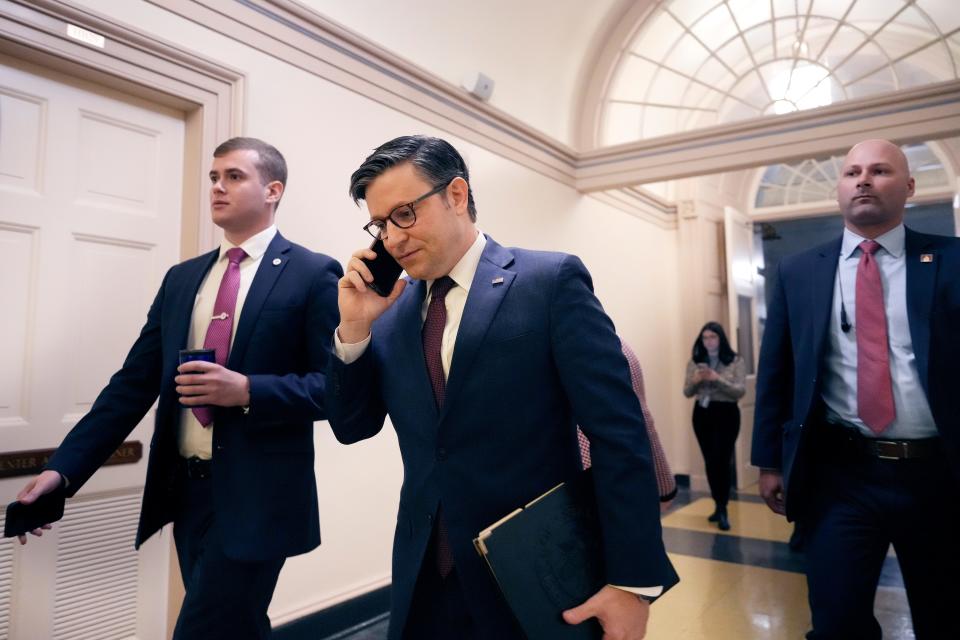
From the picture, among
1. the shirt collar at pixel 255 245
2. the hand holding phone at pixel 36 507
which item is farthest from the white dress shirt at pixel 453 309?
the hand holding phone at pixel 36 507

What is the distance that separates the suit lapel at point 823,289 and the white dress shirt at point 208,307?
1.83 meters

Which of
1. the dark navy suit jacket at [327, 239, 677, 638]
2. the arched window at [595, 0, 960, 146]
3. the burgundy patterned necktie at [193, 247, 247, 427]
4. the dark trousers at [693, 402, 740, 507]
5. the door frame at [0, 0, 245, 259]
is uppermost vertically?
the arched window at [595, 0, 960, 146]

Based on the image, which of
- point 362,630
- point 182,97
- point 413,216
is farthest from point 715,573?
point 182,97

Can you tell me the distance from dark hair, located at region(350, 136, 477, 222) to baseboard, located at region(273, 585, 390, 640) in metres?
2.38

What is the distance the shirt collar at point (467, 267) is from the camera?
139 centimetres

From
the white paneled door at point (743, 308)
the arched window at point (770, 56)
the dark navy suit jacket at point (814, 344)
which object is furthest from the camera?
the white paneled door at point (743, 308)

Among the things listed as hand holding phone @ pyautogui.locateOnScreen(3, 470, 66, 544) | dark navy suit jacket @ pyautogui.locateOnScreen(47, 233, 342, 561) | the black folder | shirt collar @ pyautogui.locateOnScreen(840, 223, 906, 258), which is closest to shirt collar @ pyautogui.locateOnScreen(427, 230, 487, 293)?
the black folder

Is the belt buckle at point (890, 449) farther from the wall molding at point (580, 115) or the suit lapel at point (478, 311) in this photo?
the wall molding at point (580, 115)

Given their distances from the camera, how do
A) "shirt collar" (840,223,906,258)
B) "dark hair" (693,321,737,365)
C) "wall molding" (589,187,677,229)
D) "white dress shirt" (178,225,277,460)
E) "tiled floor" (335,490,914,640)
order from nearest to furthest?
1. "white dress shirt" (178,225,277,460)
2. "shirt collar" (840,223,906,258)
3. "tiled floor" (335,490,914,640)
4. "dark hair" (693,321,737,365)
5. "wall molding" (589,187,677,229)

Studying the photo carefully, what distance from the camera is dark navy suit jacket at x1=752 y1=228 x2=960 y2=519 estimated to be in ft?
6.45

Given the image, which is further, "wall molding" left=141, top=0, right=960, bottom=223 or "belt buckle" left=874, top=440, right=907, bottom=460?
"wall molding" left=141, top=0, right=960, bottom=223

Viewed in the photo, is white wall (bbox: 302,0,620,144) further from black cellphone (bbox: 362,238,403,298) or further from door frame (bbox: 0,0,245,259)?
black cellphone (bbox: 362,238,403,298)

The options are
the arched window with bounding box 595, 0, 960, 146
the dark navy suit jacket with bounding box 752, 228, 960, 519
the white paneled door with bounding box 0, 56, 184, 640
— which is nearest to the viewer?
Answer: the dark navy suit jacket with bounding box 752, 228, 960, 519

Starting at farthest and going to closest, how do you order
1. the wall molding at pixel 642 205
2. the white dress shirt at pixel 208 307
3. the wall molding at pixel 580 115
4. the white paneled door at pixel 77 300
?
the wall molding at pixel 642 205, the wall molding at pixel 580 115, the white paneled door at pixel 77 300, the white dress shirt at pixel 208 307
